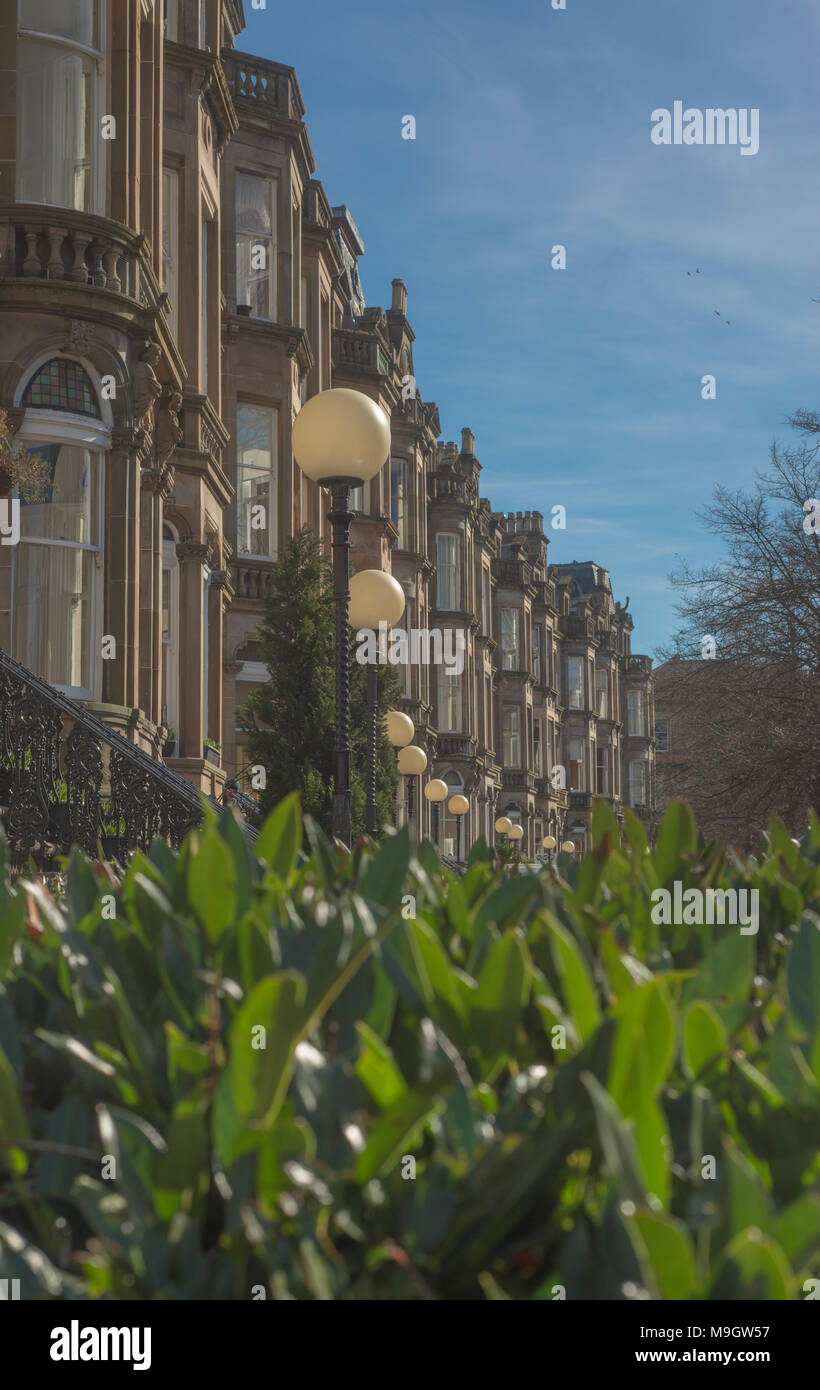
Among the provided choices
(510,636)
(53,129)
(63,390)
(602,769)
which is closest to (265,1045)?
(63,390)

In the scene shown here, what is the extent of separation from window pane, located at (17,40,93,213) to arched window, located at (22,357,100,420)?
1.88m

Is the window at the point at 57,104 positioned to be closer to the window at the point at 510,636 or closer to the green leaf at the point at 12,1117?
the green leaf at the point at 12,1117

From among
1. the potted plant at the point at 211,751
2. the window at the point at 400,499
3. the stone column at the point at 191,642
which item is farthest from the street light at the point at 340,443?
the window at the point at 400,499

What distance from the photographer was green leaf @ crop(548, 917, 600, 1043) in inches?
59.6

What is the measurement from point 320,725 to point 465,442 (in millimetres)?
46300

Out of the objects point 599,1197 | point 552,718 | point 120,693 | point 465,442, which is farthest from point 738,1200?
point 552,718

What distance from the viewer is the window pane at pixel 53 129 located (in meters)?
15.3

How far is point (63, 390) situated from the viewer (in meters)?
15.2

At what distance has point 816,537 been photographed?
28906mm

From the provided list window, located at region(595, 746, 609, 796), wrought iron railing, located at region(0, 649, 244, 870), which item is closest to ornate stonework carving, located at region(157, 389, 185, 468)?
wrought iron railing, located at region(0, 649, 244, 870)

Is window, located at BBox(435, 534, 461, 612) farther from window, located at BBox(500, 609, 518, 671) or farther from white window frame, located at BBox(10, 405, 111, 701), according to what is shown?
white window frame, located at BBox(10, 405, 111, 701)

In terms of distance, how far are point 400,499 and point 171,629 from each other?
91.6 ft

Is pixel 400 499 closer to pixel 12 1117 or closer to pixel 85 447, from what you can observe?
pixel 85 447
